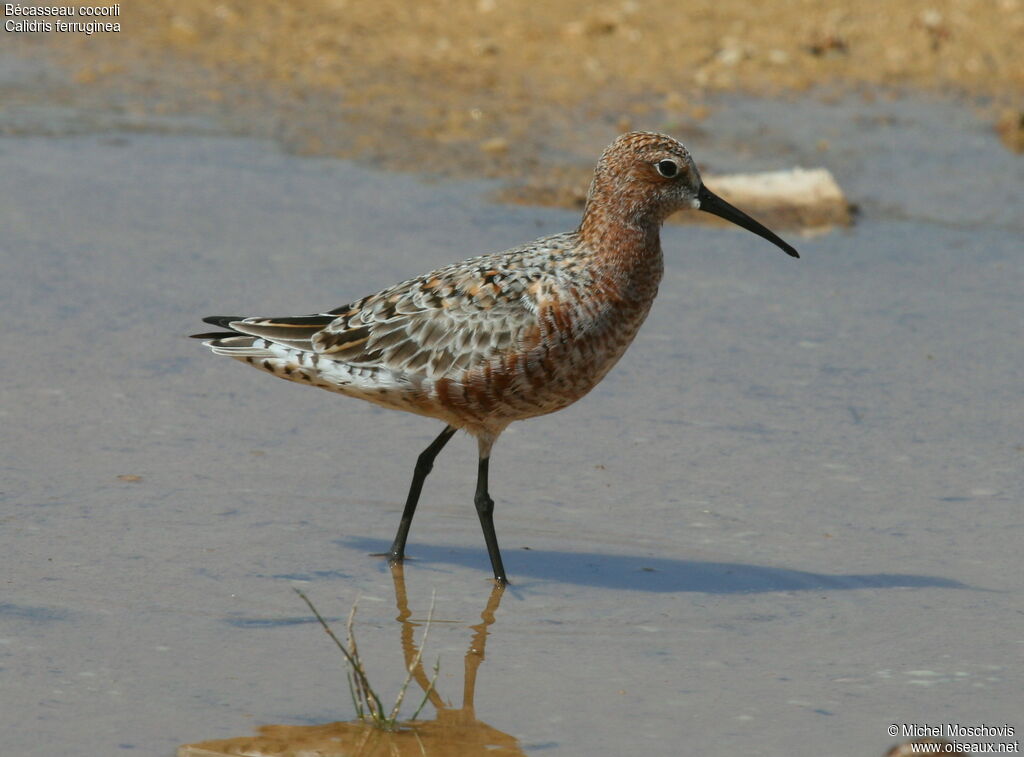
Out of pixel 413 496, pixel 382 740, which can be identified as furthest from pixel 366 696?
pixel 413 496

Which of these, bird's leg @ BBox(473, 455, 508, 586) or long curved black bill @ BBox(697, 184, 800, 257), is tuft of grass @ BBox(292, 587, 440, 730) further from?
long curved black bill @ BBox(697, 184, 800, 257)

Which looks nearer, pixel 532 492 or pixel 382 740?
pixel 382 740

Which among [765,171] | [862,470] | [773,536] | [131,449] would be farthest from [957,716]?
[765,171]

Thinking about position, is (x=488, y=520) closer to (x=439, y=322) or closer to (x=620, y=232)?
(x=439, y=322)

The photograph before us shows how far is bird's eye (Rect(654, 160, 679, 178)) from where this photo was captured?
7.25 meters

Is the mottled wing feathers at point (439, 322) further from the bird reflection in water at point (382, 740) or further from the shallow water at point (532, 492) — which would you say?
the bird reflection in water at point (382, 740)

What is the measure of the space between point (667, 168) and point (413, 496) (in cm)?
190

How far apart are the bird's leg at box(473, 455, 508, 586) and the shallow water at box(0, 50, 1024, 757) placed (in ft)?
0.35

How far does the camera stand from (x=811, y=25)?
15.5m

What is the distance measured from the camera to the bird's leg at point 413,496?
283 inches

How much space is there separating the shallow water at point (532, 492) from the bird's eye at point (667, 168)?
5.24 feet

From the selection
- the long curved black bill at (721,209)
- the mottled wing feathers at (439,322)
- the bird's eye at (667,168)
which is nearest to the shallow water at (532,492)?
the mottled wing feathers at (439,322)

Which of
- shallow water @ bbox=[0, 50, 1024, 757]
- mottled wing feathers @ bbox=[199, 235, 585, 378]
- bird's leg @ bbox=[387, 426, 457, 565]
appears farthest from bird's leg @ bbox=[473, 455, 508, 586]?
mottled wing feathers @ bbox=[199, 235, 585, 378]

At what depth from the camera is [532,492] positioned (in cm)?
790
